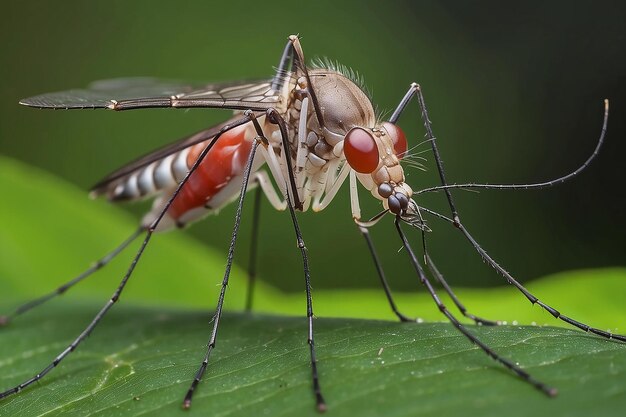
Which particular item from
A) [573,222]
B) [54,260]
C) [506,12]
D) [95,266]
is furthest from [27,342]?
[506,12]

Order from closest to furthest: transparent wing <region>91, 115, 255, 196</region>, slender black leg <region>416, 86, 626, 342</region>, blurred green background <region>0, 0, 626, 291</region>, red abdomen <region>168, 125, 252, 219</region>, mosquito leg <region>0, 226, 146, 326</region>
A: slender black leg <region>416, 86, 626, 342</region>, transparent wing <region>91, 115, 255, 196</region>, red abdomen <region>168, 125, 252, 219</region>, mosquito leg <region>0, 226, 146, 326</region>, blurred green background <region>0, 0, 626, 291</region>

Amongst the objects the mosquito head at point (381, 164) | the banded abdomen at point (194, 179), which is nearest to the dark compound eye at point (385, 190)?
the mosquito head at point (381, 164)

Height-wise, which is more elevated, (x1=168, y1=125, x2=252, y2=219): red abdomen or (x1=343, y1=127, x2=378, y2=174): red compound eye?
(x1=168, y1=125, x2=252, y2=219): red abdomen

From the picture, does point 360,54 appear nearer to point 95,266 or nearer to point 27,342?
point 95,266

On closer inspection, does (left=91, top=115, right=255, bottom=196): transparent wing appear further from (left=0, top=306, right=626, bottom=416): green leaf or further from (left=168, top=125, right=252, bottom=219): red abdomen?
(left=0, top=306, right=626, bottom=416): green leaf

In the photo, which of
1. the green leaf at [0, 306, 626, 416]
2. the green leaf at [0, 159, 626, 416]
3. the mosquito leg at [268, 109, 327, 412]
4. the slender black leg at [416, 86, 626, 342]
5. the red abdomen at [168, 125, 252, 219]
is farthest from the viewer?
the red abdomen at [168, 125, 252, 219]

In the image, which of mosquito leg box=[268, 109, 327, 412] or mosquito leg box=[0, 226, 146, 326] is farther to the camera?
mosquito leg box=[0, 226, 146, 326]

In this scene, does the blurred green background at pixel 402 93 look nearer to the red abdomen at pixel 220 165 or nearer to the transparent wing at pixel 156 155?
the red abdomen at pixel 220 165

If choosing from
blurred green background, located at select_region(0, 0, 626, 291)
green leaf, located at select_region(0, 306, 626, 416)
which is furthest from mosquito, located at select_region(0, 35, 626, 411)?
blurred green background, located at select_region(0, 0, 626, 291)
